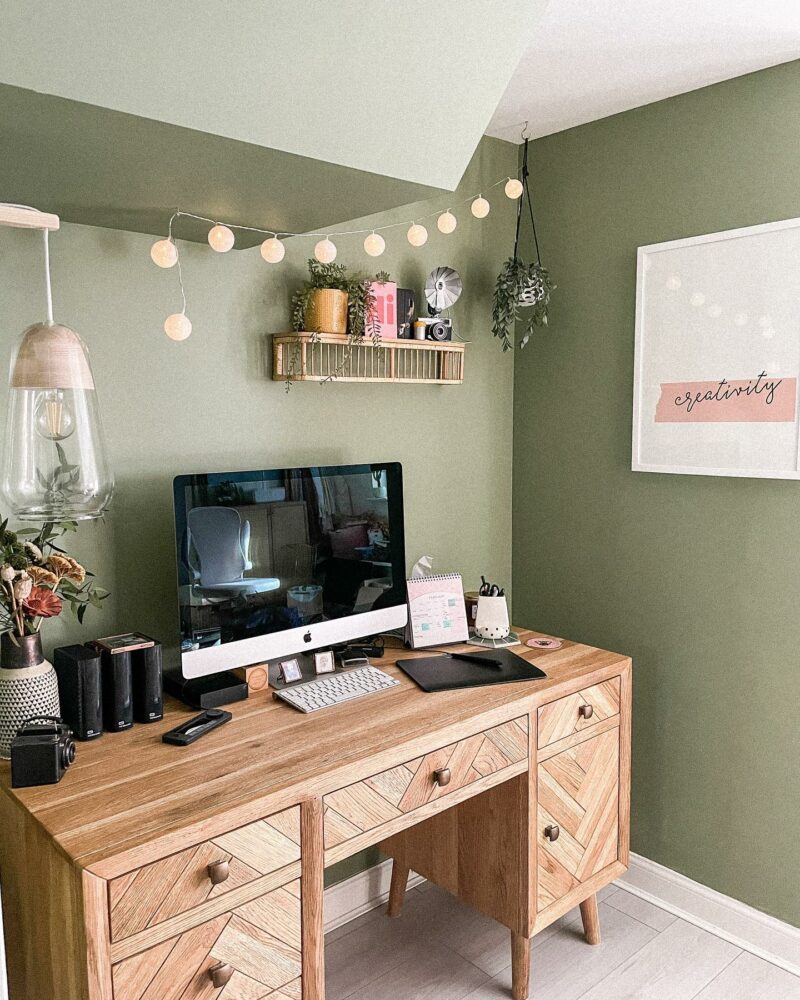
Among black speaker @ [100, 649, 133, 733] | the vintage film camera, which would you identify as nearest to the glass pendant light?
black speaker @ [100, 649, 133, 733]

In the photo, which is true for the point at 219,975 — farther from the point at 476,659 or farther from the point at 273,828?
the point at 476,659

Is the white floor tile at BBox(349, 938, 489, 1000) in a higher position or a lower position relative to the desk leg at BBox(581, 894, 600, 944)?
lower

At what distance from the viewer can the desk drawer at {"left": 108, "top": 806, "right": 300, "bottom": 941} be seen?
135 centimetres

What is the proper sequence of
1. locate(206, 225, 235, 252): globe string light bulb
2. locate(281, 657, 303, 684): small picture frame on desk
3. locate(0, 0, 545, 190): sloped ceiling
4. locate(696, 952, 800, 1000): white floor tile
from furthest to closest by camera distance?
1. locate(696, 952, 800, 1000): white floor tile
2. locate(281, 657, 303, 684): small picture frame on desk
3. locate(206, 225, 235, 252): globe string light bulb
4. locate(0, 0, 545, 190): sloped ceiling

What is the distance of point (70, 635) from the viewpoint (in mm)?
2006

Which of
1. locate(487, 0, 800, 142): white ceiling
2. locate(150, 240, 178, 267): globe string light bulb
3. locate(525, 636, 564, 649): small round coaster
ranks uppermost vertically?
locate(487, 0, 800, 142): white ceiling

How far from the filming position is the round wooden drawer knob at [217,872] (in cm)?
144

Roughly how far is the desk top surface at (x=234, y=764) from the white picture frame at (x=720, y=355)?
0.79 m

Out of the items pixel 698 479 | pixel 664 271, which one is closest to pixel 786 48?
pixel 664 271

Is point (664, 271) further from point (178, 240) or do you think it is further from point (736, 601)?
point (178, 240)

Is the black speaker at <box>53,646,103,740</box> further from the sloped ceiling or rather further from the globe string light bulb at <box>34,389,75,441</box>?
the sloped ceiling

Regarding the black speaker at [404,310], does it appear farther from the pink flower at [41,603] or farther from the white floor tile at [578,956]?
the white floor tile at [578,956]

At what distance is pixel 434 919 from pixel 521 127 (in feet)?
8.34

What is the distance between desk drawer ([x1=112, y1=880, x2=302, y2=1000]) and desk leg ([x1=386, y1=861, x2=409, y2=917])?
0.96 m
